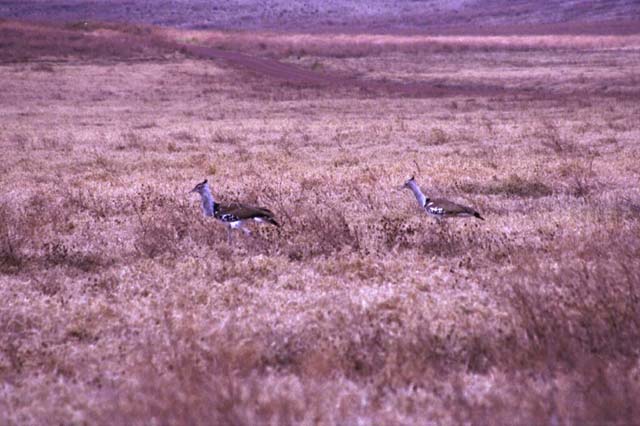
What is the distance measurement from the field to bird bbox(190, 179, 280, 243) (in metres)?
0.28

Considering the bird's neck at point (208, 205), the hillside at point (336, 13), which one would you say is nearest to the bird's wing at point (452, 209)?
the bird's neck at point (208, 205)

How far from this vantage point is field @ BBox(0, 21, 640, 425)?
A: 5203 millimetres

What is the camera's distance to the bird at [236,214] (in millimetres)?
8656

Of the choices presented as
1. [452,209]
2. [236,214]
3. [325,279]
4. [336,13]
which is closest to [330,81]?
[452,209]

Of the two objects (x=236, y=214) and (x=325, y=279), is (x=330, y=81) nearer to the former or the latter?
(x=236, y=214)

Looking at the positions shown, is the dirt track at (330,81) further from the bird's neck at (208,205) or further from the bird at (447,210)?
the bird's neck at (208,205)

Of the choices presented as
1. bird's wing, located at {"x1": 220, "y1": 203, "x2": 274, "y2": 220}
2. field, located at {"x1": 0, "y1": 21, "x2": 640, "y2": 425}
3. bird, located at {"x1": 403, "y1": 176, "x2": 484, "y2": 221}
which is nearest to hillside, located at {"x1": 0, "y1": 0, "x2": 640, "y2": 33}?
field, located at {"x1": 0, "y1": 21, "x2": 640, "y2": 425}

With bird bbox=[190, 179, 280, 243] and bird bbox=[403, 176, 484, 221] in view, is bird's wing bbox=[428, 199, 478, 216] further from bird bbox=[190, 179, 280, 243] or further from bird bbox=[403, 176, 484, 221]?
bird bbox=[190, 179, 280, 243]

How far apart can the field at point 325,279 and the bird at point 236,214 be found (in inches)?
11.0

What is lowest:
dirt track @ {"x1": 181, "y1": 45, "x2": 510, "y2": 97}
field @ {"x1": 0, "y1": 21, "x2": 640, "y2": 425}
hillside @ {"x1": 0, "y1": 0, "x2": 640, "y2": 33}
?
hillside @ {"x1": 0, "y1": 0, "x2": 640, "y2": 33}

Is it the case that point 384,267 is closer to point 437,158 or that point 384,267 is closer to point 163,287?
point 163,287

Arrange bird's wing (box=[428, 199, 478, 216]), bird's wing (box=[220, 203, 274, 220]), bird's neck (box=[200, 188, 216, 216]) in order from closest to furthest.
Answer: bird's wing (box=[220, 203, 274, 220]) → bird's wing (box=[428, 199, 478, 216]) → bird's neck (box=[200, 188, 216, 216])

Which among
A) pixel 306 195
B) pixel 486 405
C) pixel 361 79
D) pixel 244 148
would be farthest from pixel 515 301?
pixel 361 79

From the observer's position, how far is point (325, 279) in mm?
7719
